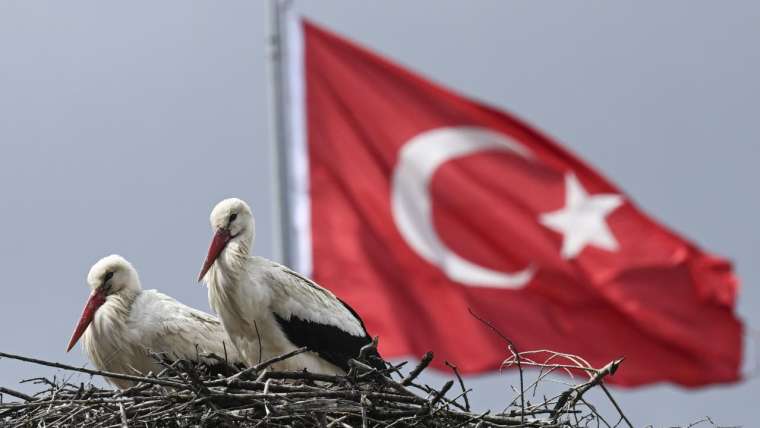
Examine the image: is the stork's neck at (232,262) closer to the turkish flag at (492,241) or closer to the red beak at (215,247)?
the red beak at (215,247)

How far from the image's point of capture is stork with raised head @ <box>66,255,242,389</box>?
8344 mm

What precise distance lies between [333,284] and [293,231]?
1.03 metres

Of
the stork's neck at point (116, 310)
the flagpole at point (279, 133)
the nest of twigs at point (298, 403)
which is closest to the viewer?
the nest of twigs at point (298, 403)

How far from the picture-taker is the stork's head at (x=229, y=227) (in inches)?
332

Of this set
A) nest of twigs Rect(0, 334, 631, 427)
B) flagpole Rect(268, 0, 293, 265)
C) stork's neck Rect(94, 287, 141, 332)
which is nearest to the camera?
nest of twigs Rect(0, 334, 631, 427)

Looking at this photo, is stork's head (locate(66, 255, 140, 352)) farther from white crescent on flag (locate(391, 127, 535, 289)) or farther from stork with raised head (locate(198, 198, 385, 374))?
white crescent on flag (locate(391, 127, 535, 289))

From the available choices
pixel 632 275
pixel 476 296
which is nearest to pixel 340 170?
pixel 476 296

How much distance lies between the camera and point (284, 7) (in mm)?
15242

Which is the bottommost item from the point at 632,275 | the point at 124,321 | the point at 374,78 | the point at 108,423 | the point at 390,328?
the point at 108,423

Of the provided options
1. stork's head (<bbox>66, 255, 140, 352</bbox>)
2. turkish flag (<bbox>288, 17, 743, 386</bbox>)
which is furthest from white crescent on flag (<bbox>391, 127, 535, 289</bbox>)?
stork's head (<bbox>66, 255, 140, 352</bbox>)

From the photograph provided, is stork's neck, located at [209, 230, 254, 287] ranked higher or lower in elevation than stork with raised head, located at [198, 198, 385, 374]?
higher

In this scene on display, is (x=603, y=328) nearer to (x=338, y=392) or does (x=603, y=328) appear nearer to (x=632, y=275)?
(x=632, y=275)

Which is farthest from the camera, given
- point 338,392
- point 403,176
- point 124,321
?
point 403,176

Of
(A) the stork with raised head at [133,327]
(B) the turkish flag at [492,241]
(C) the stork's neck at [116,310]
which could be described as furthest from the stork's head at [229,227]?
(B) the turkish flag at [492,241]
